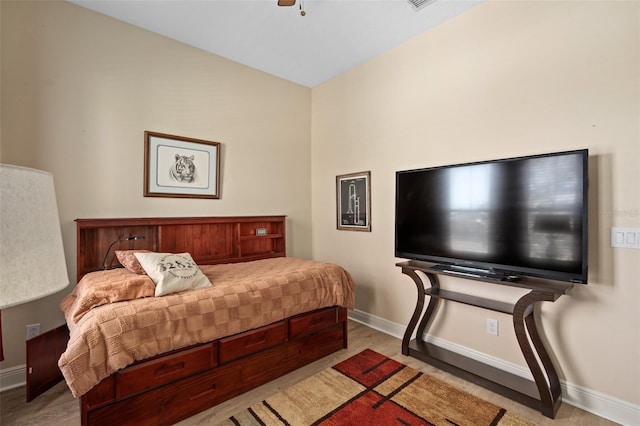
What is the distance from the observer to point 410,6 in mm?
2461

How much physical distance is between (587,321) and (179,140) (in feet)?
11.7

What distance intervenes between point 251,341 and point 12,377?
1751 millimetres

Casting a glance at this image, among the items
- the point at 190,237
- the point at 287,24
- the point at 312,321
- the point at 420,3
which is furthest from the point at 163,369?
the point at 420,3

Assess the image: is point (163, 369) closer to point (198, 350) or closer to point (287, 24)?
point (198, 350)

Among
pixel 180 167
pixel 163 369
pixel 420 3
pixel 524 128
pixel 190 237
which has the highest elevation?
pixel 420 3

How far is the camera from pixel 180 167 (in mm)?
2957

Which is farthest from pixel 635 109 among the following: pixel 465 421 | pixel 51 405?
pixel 51 405

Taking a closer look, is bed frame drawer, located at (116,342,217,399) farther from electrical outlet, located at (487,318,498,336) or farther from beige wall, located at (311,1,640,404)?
electrical outlet, located at (487,318,498,336)

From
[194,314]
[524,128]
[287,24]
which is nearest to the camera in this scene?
[194,314]

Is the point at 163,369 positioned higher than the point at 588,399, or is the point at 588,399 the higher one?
the point at 163,369

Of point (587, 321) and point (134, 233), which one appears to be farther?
point (134, 233)

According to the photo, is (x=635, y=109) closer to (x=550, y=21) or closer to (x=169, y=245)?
(x=550, y=21)

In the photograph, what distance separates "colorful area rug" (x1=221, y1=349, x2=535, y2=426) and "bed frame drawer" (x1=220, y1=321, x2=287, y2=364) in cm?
33

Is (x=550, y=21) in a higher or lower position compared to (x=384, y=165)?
higher
